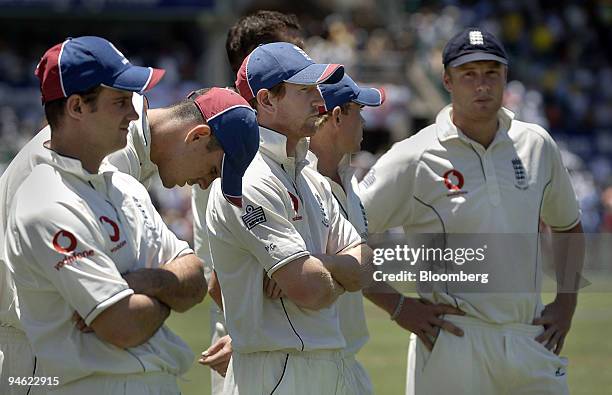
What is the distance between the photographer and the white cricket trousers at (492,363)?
5859mm

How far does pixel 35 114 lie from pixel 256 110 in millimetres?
20995

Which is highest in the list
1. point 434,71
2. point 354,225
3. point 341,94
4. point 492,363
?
point 434,71

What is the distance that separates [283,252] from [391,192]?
1613 millimetres

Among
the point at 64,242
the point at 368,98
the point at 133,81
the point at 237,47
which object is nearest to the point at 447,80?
the point at 368,98

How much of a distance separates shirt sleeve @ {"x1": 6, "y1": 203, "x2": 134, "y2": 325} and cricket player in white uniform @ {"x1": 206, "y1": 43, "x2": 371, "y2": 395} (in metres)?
0.74

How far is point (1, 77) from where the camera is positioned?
27172 mm

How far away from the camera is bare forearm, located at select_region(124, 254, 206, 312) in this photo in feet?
14.2

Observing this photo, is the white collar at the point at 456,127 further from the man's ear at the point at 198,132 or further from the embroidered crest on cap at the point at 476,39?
the man's ear at the point at 198,132

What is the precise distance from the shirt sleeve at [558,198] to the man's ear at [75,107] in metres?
2.83

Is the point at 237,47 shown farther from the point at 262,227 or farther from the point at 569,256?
the point at 569,256

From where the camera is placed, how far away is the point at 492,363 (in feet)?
19.3

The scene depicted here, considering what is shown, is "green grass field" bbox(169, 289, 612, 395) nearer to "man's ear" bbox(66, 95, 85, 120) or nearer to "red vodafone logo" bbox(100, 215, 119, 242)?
"red vodafone logo" bbox(100, 215, 119, 242)

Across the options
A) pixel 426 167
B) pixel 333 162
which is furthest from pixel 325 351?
pixel 426 167

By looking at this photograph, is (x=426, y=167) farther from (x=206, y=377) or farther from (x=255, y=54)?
(x=206, y=377)
